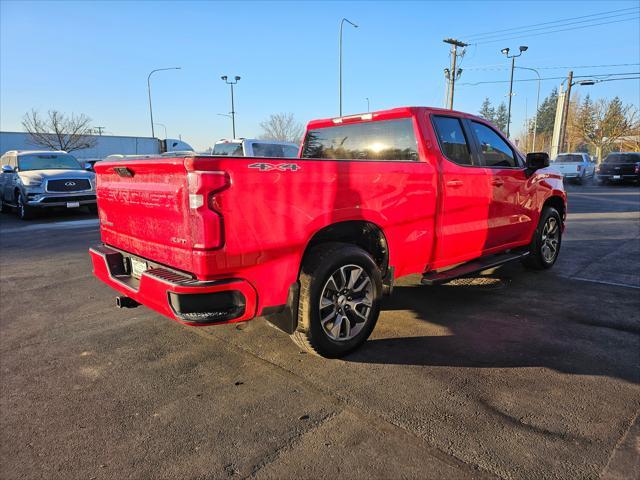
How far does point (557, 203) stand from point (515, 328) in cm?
309

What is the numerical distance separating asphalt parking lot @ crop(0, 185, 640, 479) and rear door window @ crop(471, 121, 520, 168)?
5.12 ft

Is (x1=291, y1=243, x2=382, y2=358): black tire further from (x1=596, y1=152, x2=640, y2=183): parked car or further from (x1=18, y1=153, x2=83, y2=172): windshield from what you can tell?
(x1=596, y1=152, x2=640, y2=183): parked car

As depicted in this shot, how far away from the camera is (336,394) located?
2.94 metres

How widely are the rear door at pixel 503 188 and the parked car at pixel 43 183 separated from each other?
11.3 metres

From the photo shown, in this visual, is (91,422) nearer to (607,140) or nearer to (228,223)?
(228,223)

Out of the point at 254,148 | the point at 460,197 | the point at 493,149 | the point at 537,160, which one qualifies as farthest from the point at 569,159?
the point at 460,197

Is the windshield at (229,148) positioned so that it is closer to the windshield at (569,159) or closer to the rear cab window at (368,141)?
the rear cab window at (368,141)

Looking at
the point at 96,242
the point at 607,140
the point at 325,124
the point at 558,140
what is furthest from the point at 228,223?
the point at 607,140

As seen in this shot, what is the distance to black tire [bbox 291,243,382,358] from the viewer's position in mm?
3168

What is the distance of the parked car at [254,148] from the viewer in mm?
11523

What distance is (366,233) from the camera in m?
3.81

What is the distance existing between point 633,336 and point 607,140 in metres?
54.3

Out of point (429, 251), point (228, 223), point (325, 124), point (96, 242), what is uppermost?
point (325, 124)

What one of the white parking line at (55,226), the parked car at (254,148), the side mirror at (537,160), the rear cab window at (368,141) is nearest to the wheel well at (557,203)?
the side mirror at (537,160)
